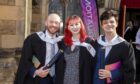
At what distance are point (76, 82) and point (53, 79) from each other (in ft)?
1.11

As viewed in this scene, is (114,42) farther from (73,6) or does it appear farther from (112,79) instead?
(73,6)

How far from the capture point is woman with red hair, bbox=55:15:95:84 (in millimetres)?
5012

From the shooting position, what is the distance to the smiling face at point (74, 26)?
5.00m

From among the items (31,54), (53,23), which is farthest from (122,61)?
(31,54)

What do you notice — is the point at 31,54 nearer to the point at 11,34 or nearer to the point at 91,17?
the point at 11,34

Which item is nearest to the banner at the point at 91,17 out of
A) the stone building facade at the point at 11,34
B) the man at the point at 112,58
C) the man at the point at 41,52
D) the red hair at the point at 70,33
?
the stone building facade at the point at 11,34

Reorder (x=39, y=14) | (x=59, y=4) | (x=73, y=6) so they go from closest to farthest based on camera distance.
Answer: (x=39, y=14) < (x=59, y=4) < (x=73, y=6)

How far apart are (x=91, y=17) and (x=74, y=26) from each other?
649 centimetres

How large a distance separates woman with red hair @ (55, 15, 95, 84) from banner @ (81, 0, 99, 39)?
614cm

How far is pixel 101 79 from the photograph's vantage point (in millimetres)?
4953

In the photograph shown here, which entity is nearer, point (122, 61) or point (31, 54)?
point (122, 61)

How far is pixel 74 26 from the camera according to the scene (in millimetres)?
5004

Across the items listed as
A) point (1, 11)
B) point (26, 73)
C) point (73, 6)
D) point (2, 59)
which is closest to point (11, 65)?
point (2, 59)

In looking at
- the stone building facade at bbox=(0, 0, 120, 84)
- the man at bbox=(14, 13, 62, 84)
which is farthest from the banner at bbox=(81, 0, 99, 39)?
the man at bbox=(14, 13, 62, 84)
